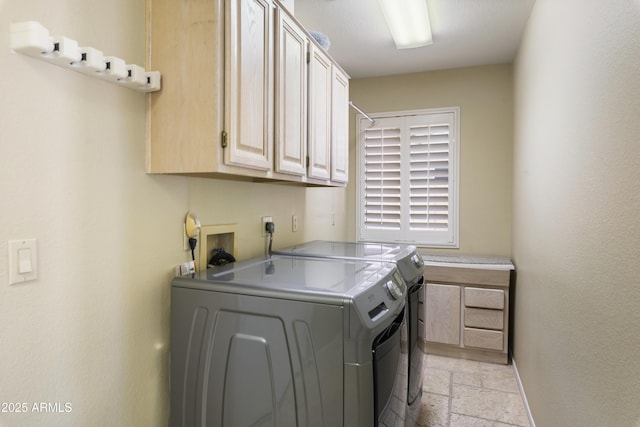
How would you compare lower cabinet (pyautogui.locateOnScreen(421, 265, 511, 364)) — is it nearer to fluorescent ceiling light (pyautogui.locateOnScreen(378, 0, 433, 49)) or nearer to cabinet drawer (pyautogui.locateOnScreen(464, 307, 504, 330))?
cabinet drawer (pyautogui.locateOnScreen(464, 307, 504, 330))

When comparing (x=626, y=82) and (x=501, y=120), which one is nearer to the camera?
(x=626, y=82)

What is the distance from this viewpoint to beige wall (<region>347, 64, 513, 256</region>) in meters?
3.75

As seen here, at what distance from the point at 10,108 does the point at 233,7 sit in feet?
2.60

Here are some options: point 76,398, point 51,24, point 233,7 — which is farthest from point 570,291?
point 51,24

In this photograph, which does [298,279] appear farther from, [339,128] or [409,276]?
[339,128]

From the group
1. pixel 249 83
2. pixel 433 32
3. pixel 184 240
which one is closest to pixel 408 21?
pixel 433 32

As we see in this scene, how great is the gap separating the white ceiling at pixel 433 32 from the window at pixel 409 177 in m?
0.52

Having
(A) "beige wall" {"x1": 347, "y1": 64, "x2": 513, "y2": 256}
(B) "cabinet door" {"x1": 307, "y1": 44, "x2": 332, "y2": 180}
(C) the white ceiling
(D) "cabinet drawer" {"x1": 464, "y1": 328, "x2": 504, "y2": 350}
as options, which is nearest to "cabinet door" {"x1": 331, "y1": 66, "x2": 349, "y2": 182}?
(B) "cabinet door" {"x1": 307, "y1": 44, "x2": 332, "y2": 180}

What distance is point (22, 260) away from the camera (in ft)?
3.53

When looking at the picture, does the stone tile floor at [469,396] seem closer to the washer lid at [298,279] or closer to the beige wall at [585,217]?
the beige wall at [585,217]

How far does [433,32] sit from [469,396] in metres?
2.71

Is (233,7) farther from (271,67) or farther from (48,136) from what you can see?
(48,136)

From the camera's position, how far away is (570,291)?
1.56m

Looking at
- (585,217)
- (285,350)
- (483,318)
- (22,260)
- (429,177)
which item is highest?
(429,177)
